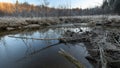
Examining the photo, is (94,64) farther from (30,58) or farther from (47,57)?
(30,58)

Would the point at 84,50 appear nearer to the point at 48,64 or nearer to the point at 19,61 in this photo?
the point at 48,64

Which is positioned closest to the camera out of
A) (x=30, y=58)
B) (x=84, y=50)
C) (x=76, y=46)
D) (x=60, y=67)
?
(x=60, y=67)

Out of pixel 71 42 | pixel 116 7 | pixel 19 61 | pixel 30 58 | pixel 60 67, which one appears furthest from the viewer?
pixel 116 7

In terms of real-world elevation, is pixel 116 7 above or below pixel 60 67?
above

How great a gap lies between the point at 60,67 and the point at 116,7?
40.4 metres

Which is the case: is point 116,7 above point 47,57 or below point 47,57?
above

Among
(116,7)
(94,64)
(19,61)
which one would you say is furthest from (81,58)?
(116,7)

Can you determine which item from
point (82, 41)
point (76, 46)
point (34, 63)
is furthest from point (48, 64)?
point (82, 41)

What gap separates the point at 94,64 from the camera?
19.7 feet

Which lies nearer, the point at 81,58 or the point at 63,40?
the point at 81,58

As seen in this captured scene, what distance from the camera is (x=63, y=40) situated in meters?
10.1

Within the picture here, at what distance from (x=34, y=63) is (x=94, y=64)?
2.47m

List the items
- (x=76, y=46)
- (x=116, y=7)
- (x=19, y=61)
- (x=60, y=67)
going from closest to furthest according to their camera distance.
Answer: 1. (x=60, y=67)
2. (x=19, y=61)
3. (x=76, y=46)
4. (x=116, y=7)

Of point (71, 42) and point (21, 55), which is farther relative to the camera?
point (71, 42)
